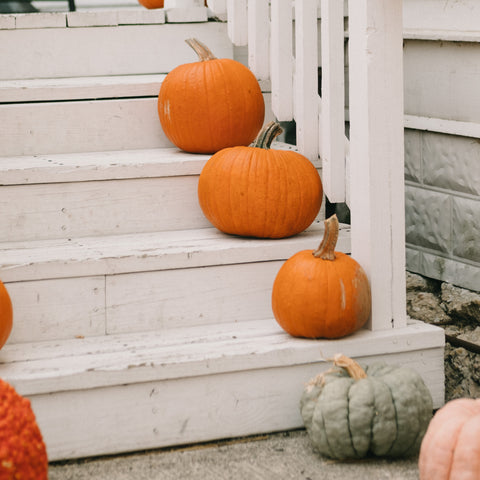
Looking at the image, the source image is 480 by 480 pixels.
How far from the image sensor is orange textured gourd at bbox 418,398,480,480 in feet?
5.26

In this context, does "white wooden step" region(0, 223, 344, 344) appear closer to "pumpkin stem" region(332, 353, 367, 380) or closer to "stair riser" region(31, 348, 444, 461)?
"stair riser" region(31, 348, 444, 461)

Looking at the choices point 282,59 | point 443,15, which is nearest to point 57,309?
point 282,59

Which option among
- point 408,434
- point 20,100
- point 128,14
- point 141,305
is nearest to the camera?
point 408,434

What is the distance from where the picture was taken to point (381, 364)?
6.47ft

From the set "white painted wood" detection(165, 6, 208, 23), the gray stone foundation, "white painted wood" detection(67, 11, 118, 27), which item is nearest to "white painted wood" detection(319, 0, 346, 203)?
the gray stone foundation

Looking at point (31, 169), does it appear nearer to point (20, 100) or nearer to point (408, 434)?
point (20, 100)

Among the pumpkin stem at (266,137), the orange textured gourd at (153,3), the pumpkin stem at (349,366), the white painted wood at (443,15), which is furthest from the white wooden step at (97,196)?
the orange textured gourd at (153,3)

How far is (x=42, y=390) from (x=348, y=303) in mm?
779

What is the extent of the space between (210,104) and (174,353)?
0.90 m

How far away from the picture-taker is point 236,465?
1888mm

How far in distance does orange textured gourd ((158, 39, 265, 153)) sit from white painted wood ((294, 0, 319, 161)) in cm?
16

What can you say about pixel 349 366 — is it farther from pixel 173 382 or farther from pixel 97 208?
pixel 97 208

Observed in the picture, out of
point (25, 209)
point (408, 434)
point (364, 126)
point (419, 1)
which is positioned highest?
point (419, 1)

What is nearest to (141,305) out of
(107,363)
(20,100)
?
(107,363)
